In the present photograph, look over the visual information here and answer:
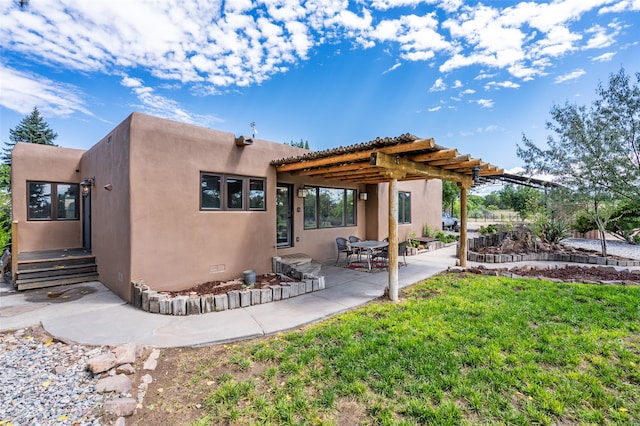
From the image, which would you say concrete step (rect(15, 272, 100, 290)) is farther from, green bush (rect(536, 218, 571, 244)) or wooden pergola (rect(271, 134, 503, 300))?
green bush (rect(536, 218, 571, 244))

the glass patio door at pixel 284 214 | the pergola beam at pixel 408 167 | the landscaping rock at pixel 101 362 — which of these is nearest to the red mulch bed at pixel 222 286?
the glass patio door at pixel 284 214

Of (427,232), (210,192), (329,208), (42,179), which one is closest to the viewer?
(210,192)

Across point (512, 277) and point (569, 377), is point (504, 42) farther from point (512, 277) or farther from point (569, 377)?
point (569, 377)

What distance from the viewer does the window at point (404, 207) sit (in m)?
12.7

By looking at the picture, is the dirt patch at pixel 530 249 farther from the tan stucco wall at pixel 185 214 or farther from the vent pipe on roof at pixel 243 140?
the vent pipe on roof at pixel 243 140

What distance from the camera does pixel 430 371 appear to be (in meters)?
3.06

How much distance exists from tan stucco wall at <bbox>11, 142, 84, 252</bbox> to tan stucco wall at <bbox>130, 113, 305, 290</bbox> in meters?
6.29

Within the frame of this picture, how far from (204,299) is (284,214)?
4.06 m

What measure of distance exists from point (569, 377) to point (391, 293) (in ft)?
9.66

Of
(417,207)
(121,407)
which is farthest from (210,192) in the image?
(417,207)

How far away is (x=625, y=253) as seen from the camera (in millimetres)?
10414

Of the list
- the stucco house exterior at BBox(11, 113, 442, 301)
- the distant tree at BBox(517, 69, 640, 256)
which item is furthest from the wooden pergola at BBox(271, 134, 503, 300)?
the distant tree at BBox(517, 69, 640, 256)

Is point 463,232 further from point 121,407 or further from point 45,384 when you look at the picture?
point 45,384

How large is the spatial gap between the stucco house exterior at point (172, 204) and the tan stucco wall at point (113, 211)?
24 mm
